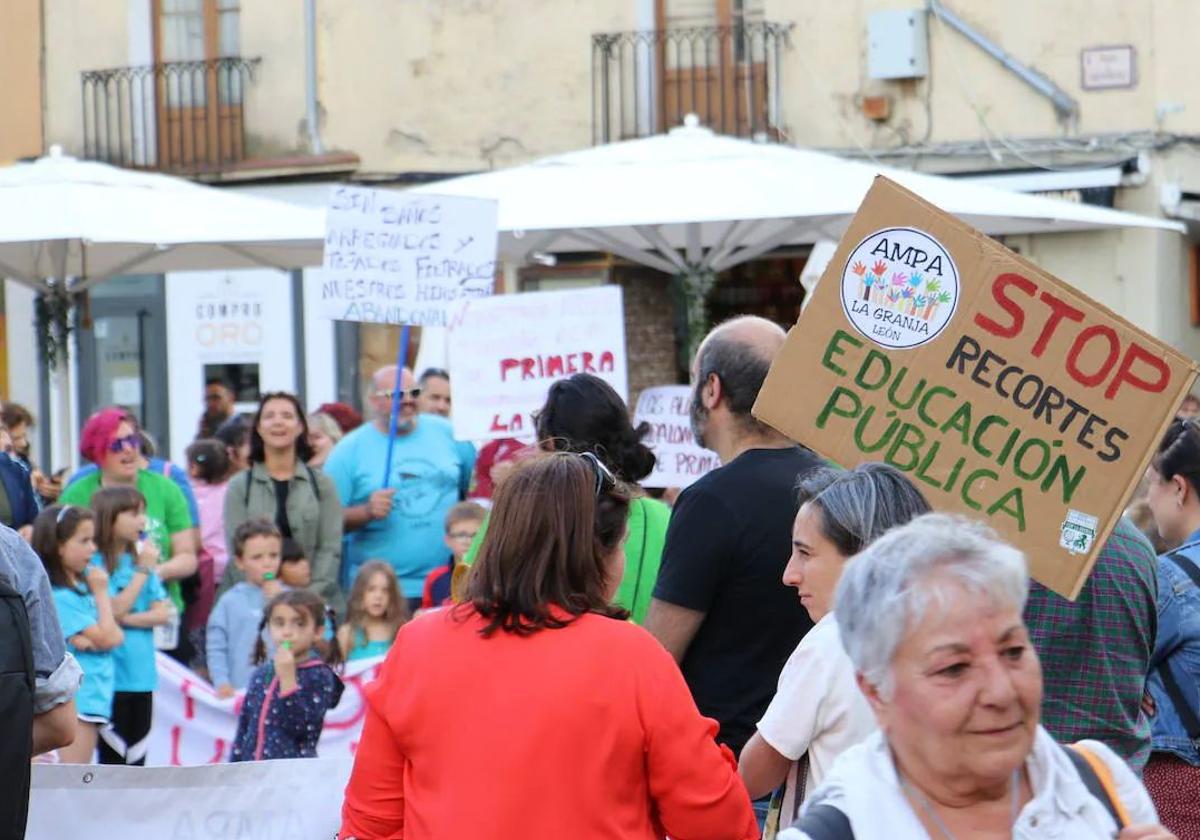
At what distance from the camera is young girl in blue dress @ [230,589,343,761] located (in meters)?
7.31

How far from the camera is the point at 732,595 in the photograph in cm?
443

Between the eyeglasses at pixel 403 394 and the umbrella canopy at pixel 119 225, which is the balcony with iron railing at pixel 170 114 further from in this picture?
the eyeglasses at pixel 403 394

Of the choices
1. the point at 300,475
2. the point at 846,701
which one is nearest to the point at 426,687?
the point at 846,701

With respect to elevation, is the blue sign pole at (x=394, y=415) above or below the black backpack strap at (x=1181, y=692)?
above

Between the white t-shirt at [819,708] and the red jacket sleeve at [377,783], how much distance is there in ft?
2.27

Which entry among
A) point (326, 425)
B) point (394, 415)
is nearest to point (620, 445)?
point (394, 415)

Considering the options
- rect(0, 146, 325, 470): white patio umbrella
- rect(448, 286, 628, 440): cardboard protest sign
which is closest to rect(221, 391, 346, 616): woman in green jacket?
rect(448, 286, 628, 440): cardboard protest sign

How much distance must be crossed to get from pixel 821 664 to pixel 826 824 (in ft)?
3.51

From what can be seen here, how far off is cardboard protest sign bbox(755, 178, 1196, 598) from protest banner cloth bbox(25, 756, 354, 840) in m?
2.49

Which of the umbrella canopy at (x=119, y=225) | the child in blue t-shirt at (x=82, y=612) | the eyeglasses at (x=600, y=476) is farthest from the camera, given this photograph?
the umbrella canopy at (x=119, y=225)

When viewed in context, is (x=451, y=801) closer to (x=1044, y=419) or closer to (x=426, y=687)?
(x=426, y=687)

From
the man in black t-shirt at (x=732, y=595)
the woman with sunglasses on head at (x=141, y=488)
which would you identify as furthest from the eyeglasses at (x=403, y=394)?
the man in black t-shirt at (x=732, y=595)

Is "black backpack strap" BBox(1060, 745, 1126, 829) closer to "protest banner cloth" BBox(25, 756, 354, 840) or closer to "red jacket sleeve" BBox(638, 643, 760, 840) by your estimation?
"red jacket sleeve" BBox(638, 643, 760, 840)

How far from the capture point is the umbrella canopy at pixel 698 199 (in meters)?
9.69
